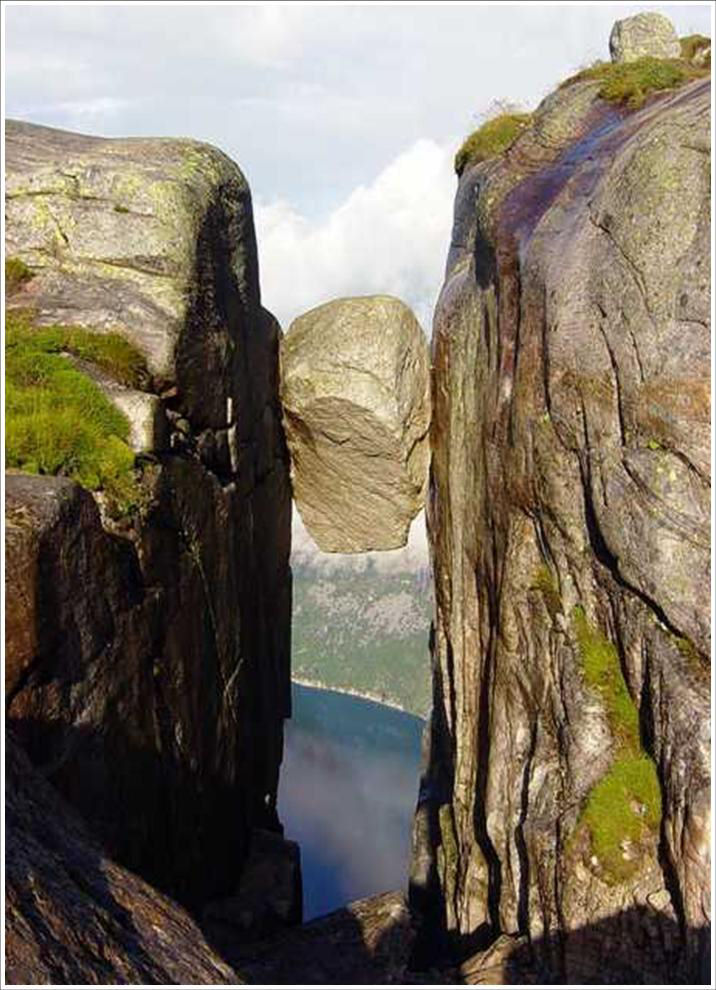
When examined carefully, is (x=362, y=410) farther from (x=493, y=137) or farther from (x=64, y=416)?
(x=64, y=416)

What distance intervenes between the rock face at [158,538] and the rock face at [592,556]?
7.25m

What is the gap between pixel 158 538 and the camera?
19.5 metres

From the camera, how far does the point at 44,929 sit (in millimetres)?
7473

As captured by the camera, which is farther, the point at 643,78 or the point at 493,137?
the point at 493,137

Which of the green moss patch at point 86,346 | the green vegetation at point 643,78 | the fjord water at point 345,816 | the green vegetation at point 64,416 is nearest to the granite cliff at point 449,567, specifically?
the green vegetation at point 643,78

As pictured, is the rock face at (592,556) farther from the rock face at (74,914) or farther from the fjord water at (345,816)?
the fjord water at (345,816)

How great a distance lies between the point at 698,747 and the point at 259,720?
19.4 m

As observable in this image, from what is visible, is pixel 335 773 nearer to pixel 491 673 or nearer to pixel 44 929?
pixel 491 673

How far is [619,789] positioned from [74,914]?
10.8m

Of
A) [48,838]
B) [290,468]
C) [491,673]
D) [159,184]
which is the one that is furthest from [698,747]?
[290,468]

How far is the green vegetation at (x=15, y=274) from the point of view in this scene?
22.0m

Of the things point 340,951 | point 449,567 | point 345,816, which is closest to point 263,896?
point 340,951

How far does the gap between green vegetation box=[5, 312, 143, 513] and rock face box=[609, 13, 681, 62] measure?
19.0m

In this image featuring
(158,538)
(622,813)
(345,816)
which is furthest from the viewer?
(345,816)
